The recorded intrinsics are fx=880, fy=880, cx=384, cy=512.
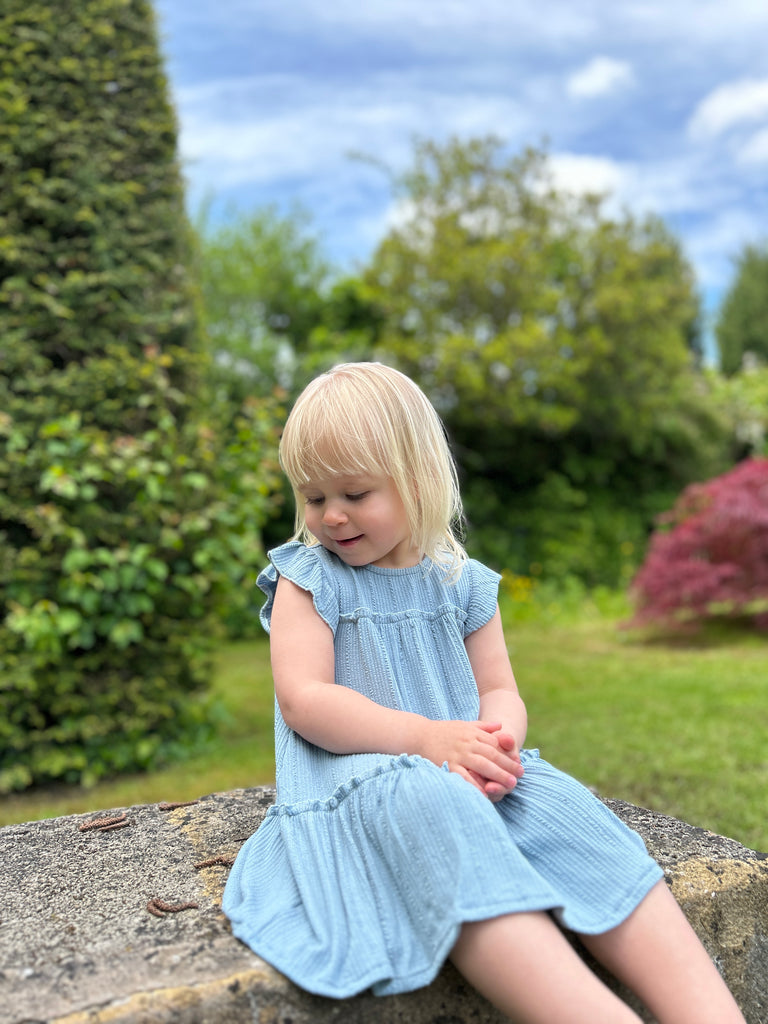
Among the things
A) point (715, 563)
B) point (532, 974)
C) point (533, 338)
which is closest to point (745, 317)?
point (533, 338)

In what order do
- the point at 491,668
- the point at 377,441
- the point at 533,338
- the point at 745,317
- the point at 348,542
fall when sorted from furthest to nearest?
the point at 745,317, the point at 533,338, the point at 491,668, the point at 348,542, the point at 377,441

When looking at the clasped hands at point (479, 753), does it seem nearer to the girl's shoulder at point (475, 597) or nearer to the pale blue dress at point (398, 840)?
the pale blue dress at point (398, 840)

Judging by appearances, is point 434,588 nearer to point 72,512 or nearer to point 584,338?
point 72,512

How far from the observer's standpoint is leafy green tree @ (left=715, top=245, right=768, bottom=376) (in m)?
23.3

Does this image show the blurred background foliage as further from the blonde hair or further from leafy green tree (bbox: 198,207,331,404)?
leafy green tree (bbox: 198,207,331,404)

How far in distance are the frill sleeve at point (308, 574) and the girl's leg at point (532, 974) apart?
0.70 metres

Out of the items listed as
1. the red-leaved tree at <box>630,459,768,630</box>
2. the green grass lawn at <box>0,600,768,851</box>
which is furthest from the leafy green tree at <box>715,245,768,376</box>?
the green grass lawn at <box>0,600,768,851</box>

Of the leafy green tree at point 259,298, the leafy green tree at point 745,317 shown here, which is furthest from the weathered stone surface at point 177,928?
the leafy green tree at point 745,317

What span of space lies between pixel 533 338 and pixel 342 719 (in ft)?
30.1

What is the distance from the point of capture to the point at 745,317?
23.8 metres

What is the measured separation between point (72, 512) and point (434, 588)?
278cm

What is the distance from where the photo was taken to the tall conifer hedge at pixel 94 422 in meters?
4.20

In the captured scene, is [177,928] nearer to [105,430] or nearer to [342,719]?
[342,719]

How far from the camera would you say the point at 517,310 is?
1096 centimetres
